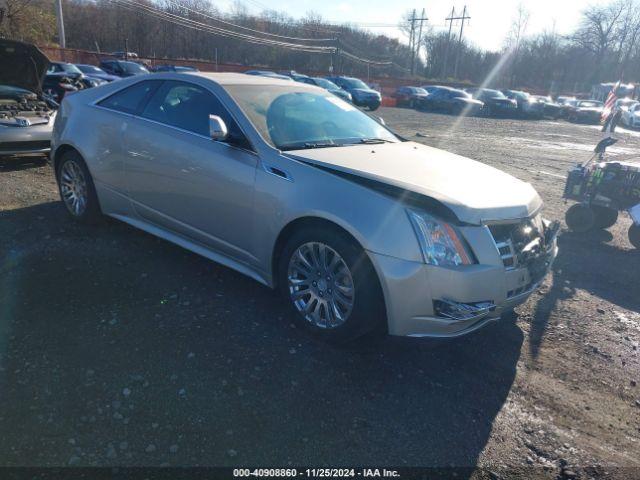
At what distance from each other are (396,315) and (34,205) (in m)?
4.81

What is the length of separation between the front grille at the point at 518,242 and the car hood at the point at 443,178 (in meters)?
0.07

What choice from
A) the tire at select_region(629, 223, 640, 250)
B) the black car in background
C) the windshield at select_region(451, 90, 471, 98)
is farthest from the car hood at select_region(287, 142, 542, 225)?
the windshield at select_region(451, 90, 471, 98)

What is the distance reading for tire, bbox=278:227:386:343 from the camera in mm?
2920

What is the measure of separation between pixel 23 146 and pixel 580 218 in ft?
25.9

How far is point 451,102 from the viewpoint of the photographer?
1207 inches

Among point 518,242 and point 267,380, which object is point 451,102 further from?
point 267,380

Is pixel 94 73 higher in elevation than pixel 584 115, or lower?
higher

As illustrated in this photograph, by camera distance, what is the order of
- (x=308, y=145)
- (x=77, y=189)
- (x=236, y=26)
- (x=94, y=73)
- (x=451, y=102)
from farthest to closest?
(x=236, y=26), (x=451, y=102), (x=94, y=73), (x=77, y=189), (x=308, y=145)

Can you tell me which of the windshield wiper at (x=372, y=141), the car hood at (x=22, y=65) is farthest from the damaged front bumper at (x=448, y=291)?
the car hood at (x=22, y=65)

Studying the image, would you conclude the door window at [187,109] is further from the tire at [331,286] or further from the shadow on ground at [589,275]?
the shadow on ground at [589,275]

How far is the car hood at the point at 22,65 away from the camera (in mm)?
7973

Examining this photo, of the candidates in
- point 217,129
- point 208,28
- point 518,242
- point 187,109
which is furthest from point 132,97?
point 208,28

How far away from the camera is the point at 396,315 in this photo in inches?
112

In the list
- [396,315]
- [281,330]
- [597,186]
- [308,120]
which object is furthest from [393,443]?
[597,186]
